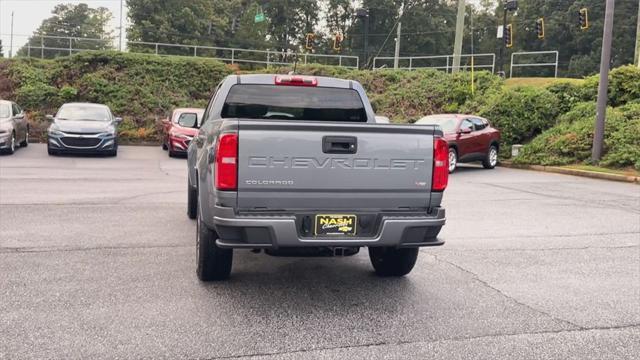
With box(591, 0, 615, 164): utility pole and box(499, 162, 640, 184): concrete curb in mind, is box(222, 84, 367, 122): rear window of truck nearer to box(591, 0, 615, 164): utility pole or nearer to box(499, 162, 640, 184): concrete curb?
box(499, 162, 640, 184): concrete curb

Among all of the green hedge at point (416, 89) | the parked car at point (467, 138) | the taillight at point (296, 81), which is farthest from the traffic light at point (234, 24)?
the taillight at point (296, 81)

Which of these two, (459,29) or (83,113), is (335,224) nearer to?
(83,113)

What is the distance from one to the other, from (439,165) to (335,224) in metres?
1.00

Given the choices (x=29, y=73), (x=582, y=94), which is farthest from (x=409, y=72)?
(x=29, y=73)

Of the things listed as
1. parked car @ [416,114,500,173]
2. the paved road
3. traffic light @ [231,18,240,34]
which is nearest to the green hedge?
parked car @ [416,114,500,173]

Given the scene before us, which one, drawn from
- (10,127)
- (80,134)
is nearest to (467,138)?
(80,134)

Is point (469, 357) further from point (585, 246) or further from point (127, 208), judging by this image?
point (127, 208)

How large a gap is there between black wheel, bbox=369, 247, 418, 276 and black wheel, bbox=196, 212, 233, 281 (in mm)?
1484

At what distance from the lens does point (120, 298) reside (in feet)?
16.6

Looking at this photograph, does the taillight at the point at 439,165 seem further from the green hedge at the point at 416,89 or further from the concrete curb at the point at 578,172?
→ the green hedge at the point at 416,89

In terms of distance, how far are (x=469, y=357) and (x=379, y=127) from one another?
1.85 metres

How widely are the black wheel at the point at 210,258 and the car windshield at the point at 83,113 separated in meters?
14.8

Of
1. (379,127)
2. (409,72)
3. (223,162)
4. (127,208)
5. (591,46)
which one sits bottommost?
(127,208)

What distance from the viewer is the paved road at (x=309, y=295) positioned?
416 centimetres
